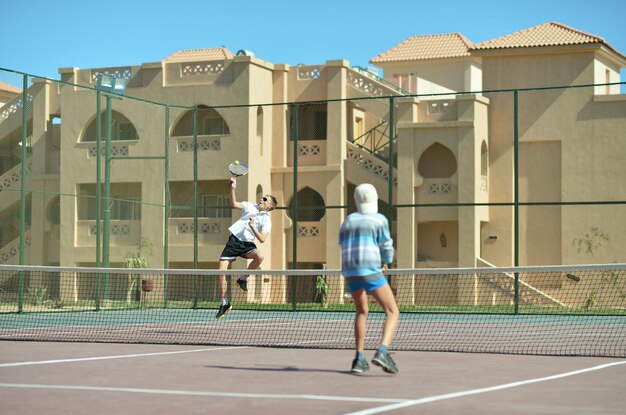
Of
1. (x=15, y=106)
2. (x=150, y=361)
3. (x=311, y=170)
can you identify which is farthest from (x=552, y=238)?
(x=150, y=361)

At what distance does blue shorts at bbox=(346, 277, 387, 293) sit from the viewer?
10.8 metres

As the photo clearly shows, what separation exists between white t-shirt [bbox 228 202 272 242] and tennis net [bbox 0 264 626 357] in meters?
0.87

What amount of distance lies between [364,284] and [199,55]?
4819cm

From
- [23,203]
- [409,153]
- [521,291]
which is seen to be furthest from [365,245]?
[409,153]

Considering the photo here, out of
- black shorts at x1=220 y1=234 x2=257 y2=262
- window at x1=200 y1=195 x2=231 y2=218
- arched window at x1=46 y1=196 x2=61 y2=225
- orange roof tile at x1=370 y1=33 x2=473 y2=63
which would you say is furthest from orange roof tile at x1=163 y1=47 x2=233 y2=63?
black shorts at x1=220 y1=234 x2=257 y2=262

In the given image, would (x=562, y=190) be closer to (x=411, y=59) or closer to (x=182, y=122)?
(x=182, y=122)

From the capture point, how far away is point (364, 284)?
10828 millimetres

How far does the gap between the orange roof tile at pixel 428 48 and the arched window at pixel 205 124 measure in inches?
720

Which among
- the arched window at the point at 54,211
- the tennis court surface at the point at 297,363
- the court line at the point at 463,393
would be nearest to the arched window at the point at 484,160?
the arched window at the point at 54,211

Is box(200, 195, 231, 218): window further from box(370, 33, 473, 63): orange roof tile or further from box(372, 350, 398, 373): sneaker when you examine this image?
box(372, 350, 398, 373): sneaker

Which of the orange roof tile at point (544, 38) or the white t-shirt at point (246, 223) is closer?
the white t-shirt at point (246, 223)

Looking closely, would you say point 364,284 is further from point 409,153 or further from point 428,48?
point 428,48

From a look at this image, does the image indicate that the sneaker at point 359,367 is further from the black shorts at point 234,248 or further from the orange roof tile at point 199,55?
the orange roof tile at point 199,55

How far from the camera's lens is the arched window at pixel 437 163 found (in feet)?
139
